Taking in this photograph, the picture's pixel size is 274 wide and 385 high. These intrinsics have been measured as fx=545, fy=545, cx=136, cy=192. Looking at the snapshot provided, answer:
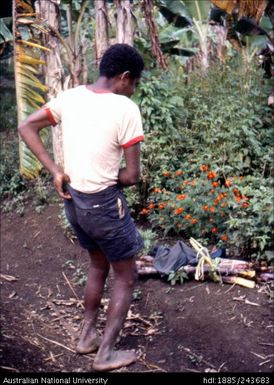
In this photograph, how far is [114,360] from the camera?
3.67m

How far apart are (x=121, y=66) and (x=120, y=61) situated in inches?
1.2

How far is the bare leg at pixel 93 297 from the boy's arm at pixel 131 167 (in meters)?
0.67

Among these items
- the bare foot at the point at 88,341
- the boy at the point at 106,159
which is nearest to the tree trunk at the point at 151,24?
the boy at the point at 106,159

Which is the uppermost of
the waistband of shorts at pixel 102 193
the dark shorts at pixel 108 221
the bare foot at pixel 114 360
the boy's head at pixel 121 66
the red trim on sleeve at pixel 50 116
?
the boy's head at pixel 121 66

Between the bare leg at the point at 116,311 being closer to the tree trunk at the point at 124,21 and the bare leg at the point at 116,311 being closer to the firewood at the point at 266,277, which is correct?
the firewood at the point at 266,277

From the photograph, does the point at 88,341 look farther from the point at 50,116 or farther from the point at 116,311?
the point at 50,116

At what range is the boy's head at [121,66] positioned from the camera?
132 inches

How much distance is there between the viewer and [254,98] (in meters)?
7.73

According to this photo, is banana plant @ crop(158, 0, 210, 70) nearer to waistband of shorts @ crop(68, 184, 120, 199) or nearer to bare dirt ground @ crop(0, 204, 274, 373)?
bare dirt ground @ crop(0, 204, 274, 373)

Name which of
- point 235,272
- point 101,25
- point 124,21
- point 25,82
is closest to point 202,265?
point 235,272

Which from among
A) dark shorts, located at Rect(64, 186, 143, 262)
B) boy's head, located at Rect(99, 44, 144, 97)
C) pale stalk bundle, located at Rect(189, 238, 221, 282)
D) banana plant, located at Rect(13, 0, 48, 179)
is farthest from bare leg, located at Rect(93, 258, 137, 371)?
banana plant, located at Rect(13, 0, 48, 179)

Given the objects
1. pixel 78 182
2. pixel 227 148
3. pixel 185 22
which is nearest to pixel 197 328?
pixel 78 182

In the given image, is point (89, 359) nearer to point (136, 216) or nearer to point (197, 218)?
point (197, 218)

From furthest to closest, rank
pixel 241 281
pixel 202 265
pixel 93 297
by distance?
pixel 202 265, pixel 241 281, pixel 93 297
